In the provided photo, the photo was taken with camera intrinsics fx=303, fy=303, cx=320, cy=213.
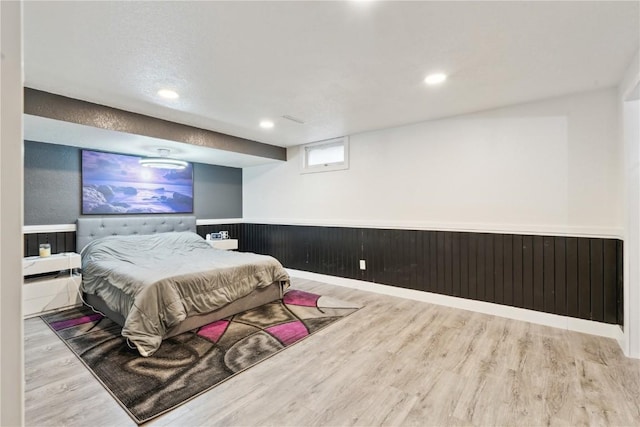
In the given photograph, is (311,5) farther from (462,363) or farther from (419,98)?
(462,363)

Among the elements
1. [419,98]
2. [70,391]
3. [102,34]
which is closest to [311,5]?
[102,34]

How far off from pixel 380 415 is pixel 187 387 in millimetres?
1269

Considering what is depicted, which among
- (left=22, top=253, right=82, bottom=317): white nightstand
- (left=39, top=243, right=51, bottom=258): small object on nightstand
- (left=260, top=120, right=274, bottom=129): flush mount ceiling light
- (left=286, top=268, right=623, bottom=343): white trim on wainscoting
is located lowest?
(left=286, top=268, right=623, bottom=343): white trim on wainscoting

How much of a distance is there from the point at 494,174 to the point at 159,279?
3654 millimetres

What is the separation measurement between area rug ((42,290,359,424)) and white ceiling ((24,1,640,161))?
2271 millimetres

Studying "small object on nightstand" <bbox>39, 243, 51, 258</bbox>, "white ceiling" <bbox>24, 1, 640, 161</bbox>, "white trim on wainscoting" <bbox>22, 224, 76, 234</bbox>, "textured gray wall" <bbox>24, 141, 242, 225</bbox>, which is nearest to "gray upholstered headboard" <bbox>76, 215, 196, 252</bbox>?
"white trim on wainscoting" <bbox>22, 224, 76, 234</bbox>

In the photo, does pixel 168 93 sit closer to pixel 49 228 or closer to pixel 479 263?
pixel 49 228

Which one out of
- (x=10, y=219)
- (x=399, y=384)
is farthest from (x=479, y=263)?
(x=10, y=219)

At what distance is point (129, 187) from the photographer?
456cm

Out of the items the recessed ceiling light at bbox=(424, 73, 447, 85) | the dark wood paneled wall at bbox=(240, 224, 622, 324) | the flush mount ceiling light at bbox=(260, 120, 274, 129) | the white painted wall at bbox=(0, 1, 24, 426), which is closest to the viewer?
the white painted wall at bbox=(0, 1, 24, 426)

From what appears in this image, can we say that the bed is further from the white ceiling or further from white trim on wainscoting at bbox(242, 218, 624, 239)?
the white ceiling

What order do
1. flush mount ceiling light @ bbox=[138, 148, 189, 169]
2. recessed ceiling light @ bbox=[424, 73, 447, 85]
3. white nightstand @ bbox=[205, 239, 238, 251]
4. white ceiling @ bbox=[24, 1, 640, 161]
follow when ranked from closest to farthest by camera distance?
white ceiling @ bbox=[24, 1, 640, 161] → recessed ceiling light @ bbox=[424, 73, 447, 85] → flush mount ceiling light @ bbox=[138, 148, 189, 169] → white nightstand @ bbox=[205, 239, 238, 251]

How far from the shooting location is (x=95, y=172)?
4211 mm

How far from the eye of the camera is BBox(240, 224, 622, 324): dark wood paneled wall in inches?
113
